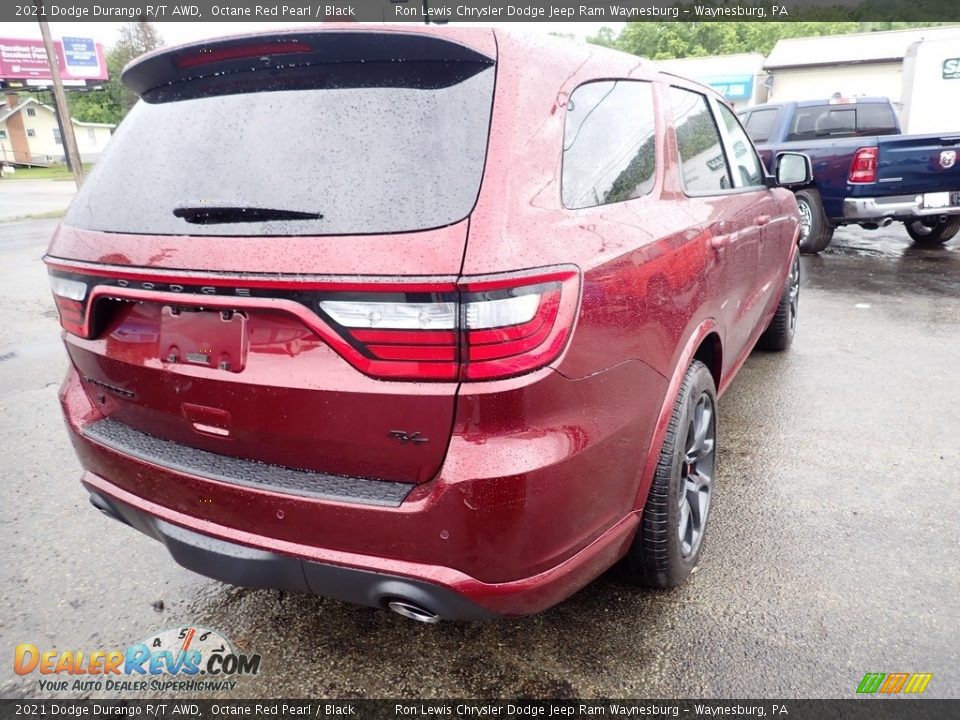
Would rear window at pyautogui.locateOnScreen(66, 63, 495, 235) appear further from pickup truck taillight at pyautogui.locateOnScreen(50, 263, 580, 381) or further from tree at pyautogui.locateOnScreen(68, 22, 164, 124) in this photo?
tree at pyautogui.locateOnScreen(68, 22, 164, 124)

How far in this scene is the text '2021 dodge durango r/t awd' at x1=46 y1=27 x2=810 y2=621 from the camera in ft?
4.86

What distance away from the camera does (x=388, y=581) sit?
1.59 metres

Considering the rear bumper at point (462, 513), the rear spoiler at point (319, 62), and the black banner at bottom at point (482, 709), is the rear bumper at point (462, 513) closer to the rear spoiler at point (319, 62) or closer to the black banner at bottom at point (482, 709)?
the black banner at bottom at point (482, 709)

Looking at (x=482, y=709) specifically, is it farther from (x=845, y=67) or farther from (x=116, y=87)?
(x=116, y=87)

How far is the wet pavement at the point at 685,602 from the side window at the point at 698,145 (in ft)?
4.45

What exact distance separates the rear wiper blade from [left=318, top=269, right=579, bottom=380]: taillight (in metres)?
0.24

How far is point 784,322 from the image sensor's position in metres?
4.76

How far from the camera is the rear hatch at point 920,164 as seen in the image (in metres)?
7.51

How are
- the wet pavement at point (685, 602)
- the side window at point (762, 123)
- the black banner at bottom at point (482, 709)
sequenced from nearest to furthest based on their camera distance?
the black banner at bottom at point (482, 709), the wet pavement at point (685, 602), the side window at point (762, 123)

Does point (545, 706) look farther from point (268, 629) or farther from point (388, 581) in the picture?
point (268, 629)

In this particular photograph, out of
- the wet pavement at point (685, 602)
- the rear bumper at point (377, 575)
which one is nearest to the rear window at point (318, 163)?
the rear bumper at point (377, 575)

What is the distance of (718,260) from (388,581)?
67.5 inches

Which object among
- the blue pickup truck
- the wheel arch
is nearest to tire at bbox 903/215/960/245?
the blue pickup truck

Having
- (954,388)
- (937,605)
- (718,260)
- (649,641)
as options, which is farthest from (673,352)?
(954,388)
